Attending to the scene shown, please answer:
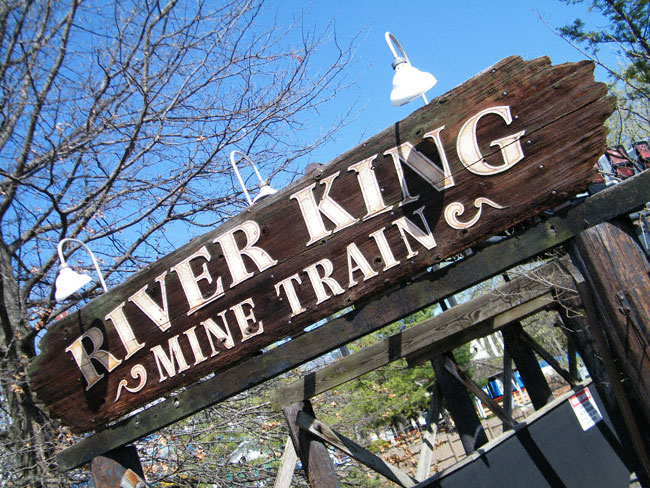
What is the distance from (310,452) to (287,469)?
15.8 inches

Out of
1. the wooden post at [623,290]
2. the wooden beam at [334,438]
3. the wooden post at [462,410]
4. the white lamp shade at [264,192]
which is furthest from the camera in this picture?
the wooden post at [462,410]

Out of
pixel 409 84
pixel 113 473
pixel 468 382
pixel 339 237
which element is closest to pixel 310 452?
pixel 113 473

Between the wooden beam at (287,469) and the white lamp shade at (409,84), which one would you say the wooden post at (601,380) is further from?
the white lamp shade at (409,84)

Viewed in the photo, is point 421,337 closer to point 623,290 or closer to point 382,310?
point 382,310

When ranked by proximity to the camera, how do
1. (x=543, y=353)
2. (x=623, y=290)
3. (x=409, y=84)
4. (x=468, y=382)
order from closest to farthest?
(x=623, y=290), (x=409, y=84), (x=468, y=382), (x=543, y=353)

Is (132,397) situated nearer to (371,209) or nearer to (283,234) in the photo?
(283,234)

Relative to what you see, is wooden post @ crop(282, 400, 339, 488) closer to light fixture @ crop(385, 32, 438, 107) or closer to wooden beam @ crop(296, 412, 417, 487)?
wooden beam @ crop(296, 412, 417, 487)

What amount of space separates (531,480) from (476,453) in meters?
0.71

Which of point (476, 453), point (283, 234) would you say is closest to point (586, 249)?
point (283, 234)

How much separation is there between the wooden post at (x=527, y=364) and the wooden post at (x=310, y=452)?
146 inches

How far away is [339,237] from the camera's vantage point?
293cm

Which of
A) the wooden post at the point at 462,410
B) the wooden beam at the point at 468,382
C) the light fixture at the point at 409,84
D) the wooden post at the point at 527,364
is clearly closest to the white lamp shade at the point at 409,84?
the light fixture at the point at 409,84

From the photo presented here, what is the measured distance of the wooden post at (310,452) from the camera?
4.49 metres

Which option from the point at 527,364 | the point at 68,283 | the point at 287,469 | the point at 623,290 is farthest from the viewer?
the point at 527,364
